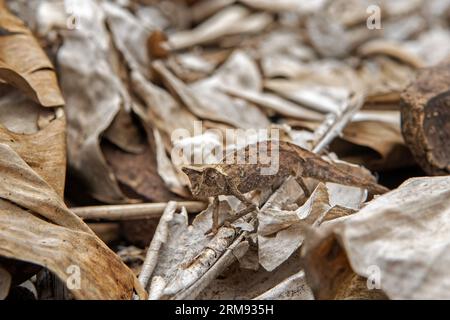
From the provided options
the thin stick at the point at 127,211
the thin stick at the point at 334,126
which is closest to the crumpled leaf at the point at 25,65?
the thin stick at the point at 127,211

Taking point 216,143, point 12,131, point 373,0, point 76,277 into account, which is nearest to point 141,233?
point 216,143

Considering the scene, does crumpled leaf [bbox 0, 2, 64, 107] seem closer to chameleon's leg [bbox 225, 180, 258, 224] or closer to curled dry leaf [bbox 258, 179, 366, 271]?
chameleon's leg [bbox 225, 180, 258, 224]

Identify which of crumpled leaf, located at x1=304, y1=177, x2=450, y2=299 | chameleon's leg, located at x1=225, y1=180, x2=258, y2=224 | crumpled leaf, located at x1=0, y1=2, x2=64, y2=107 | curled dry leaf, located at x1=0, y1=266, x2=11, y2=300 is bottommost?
chameleon's leg, located at x1=225, y1=180, x2=258, y2=224

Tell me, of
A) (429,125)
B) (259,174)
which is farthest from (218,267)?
(429,125)

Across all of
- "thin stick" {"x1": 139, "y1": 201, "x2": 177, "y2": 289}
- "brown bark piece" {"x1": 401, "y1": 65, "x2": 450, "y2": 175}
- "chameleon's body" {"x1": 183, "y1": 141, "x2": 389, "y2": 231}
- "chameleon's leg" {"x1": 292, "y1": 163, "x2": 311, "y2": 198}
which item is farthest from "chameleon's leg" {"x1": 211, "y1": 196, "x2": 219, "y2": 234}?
"brown bark piece" {"x1": 401, "y1": 65, "x2": 450, "y2": 175}

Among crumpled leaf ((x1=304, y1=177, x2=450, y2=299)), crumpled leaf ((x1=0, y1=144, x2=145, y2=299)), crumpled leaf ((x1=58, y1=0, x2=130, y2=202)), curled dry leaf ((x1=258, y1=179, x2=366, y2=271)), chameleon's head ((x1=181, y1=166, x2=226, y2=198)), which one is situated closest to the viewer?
crumpled leaf ((x1=304, y1=177, x2=450, y2=299))

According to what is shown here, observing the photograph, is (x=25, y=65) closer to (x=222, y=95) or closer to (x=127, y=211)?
(x=127, y=211)
